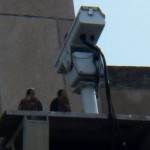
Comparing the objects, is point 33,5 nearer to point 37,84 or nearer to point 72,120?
point 37,84

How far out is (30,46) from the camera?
1545cm

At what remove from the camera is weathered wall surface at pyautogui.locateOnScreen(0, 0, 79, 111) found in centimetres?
1484

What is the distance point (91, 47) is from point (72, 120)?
2.95ft

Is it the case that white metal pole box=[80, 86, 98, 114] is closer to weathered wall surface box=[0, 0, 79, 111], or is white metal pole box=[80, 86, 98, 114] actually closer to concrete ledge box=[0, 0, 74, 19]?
weathered wall surface box=[0, 0, 79, 111]

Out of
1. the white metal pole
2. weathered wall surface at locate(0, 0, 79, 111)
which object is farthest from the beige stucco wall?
the white metal pole

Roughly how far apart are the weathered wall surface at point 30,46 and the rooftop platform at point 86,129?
3.68 metres

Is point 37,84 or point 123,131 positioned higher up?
point 123,131

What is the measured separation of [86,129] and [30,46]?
5.08m

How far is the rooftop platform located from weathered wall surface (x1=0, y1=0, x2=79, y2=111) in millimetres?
3680

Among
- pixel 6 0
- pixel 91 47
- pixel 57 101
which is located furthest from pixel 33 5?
pixel 91 47

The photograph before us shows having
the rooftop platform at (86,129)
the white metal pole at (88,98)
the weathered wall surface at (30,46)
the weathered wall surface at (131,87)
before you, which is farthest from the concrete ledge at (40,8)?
the rooftop platform at (86,129)

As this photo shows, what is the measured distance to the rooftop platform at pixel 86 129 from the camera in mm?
10219

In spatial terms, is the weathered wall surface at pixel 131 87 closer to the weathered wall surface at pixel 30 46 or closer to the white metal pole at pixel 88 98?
the weathered wall surface at pixel 30 46

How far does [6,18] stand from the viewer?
1587 cm
